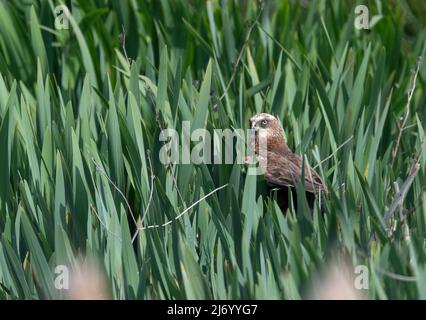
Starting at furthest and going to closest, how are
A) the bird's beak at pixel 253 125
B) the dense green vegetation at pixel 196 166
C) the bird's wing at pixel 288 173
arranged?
the bird's beak at pixel 253 125, the bird's wing at pixel 288 173, the dense green vegetation at pixel 196 166

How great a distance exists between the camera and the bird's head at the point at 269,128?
9.15 ft

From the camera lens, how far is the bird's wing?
2.47 m

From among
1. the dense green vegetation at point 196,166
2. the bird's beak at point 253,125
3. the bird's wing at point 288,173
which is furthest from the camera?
the bird's beak at point 253,125

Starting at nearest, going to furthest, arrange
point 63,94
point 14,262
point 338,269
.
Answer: point 338,269
point 14,262
point 63,94

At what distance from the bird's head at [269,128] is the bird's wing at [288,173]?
0.06 m

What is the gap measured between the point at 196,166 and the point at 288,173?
272 millimetres

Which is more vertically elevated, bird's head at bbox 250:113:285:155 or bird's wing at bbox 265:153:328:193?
bird's head at bbox 250:113:285:155

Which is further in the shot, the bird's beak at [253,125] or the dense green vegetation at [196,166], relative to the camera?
Result: the bird's beak at [253,125]

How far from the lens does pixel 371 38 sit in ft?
11.9

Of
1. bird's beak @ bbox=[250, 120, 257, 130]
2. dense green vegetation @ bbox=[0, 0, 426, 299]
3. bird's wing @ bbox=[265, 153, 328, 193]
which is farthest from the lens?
bird's beak @ bbox=[250, 120, 257, 130]

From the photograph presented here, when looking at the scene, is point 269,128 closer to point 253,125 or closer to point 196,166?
point 253,125

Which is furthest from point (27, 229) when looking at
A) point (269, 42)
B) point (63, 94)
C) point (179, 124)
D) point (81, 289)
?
point (269, 42)
